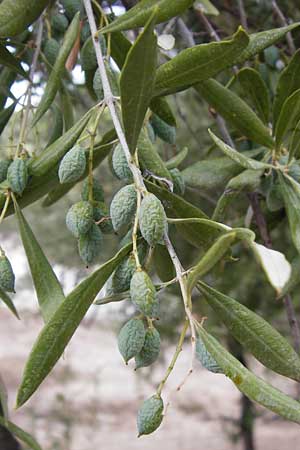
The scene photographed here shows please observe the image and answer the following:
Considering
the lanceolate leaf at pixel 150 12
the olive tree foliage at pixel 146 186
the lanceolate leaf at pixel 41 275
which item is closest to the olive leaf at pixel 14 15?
the olive tree foliage at pixel 146 186

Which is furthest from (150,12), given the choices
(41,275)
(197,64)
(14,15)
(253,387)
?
(253,387)

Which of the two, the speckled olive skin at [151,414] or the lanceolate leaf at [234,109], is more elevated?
the lanceolate leaf at [234,109]

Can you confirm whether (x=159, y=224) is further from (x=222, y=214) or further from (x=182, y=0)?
(x=222, y=214)

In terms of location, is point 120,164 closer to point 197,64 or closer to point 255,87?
point 197,64

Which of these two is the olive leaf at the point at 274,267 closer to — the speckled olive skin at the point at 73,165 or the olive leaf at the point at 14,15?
the speckled olive skin at the point at 73,165

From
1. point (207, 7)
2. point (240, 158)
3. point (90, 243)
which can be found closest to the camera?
point (90, 243)
